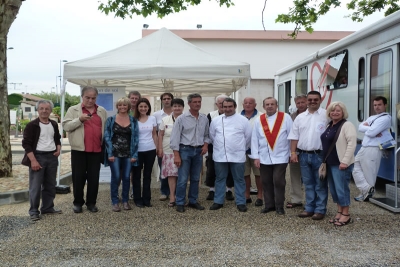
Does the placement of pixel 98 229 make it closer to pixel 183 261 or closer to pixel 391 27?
pixel 183 261

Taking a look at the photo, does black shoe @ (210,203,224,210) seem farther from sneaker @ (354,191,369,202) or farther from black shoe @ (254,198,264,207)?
sneaker @ (354,191,369,202)

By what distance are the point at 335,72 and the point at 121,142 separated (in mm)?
4439

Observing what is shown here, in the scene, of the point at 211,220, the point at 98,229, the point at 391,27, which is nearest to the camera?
the point at 98,229

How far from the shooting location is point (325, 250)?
4.25 m

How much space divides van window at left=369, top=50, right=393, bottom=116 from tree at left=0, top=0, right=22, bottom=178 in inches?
248

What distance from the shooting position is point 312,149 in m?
5.39

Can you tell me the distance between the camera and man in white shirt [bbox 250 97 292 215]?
5691 millimetres

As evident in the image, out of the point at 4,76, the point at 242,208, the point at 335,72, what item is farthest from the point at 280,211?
the point at 4,76

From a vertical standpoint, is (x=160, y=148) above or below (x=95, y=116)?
below

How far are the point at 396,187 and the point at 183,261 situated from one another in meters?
3.34

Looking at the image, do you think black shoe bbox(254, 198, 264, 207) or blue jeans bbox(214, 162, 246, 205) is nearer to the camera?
blue jeans bbox(214, 162, 246, 205)

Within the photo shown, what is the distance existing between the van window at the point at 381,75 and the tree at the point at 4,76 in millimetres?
6291

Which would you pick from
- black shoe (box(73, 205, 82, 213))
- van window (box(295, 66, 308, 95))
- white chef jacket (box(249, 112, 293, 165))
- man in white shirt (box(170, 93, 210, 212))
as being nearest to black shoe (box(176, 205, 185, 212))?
man in white shirt (box(170, 93, 210, 212))

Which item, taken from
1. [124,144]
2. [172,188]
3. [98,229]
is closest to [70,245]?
[98,229]
